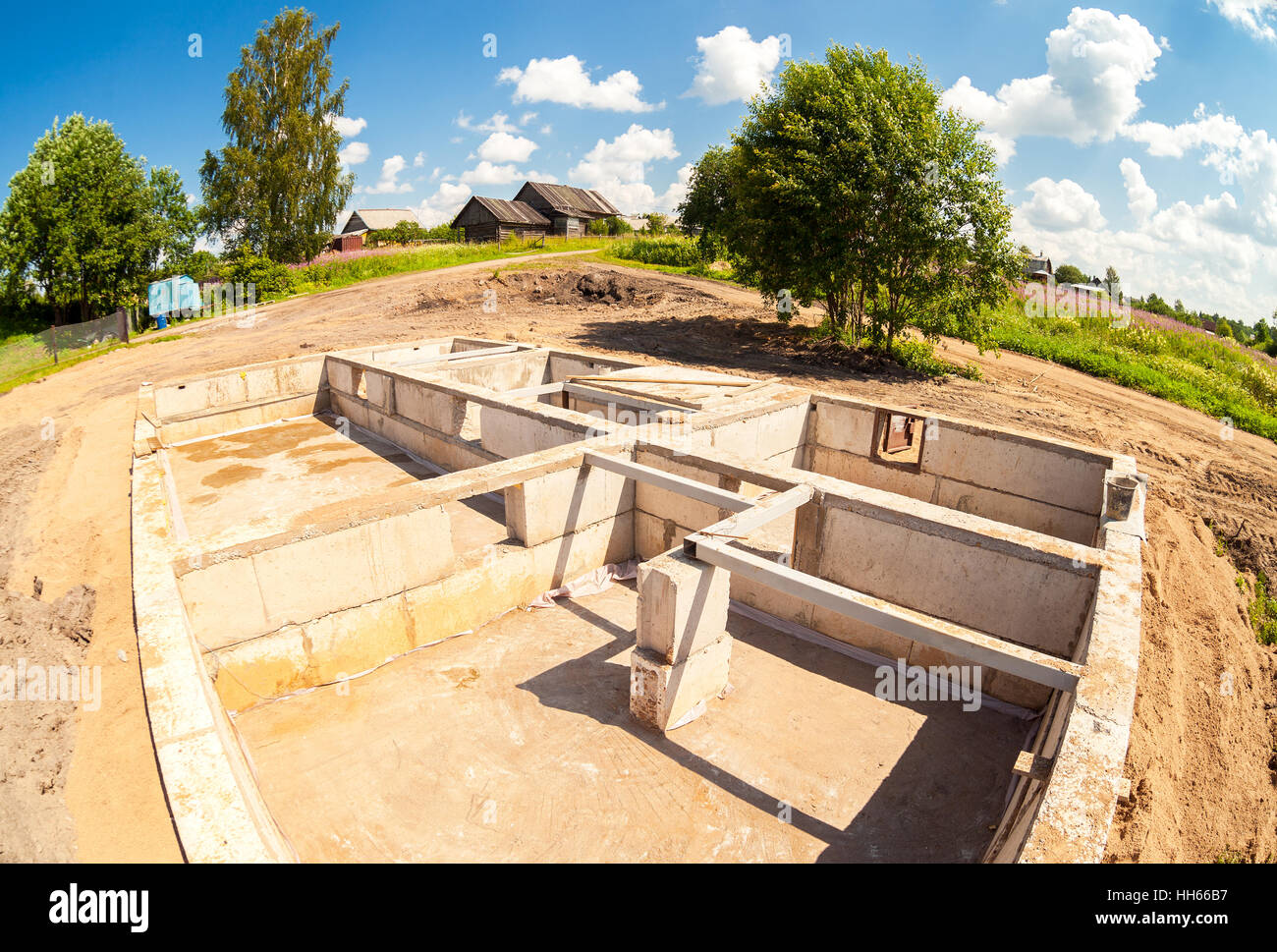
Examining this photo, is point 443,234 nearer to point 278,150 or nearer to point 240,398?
point 278,150

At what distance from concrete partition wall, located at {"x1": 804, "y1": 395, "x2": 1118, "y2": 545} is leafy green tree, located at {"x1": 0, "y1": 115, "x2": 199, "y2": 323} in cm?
2646

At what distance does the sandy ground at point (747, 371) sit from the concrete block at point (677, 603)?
3.12m

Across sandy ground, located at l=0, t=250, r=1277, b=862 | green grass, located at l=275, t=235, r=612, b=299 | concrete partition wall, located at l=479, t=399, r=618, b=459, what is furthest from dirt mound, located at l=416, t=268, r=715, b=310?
concrete partition wall, located at l=479, t=399, r=618, b=459

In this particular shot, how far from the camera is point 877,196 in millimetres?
15680

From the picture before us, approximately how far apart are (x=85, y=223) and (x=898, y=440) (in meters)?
27.9

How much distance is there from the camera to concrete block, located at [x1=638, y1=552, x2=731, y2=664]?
5.53 meters

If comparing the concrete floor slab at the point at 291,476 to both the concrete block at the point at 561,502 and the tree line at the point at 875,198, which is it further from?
the tree line at the point at 875,198

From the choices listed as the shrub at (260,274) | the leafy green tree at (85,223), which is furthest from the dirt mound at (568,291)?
the leafy green tree at (85,223)

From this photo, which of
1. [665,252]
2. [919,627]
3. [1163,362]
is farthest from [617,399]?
[665,252]

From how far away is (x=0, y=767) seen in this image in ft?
12.5

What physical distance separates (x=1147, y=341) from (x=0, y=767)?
1100 inches

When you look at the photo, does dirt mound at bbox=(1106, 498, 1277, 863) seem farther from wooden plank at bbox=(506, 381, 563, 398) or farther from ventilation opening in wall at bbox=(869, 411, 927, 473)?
wooden plank at bbox=(506, 381, 563, 398)

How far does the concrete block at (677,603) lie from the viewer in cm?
553
